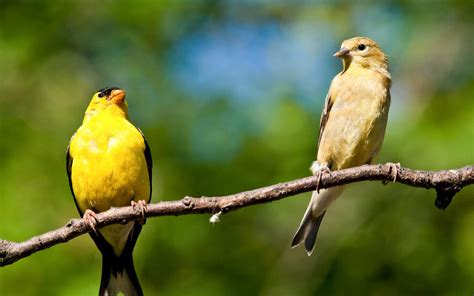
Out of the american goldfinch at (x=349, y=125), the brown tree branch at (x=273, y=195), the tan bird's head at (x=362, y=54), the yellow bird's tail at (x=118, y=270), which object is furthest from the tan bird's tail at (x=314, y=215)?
the brown tree branch at (x=273, y=195)

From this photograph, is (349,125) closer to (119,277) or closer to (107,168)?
(107,168)

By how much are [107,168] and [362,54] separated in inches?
73.5

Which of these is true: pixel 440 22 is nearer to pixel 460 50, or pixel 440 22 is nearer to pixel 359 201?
pixel 460 50

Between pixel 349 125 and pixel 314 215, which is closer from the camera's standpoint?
pixel 349 125

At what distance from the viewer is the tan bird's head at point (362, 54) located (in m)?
5.38

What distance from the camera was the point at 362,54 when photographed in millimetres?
5418

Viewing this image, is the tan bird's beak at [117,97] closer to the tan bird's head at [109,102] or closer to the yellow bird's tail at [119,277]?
the tan bird's head at [109,102]

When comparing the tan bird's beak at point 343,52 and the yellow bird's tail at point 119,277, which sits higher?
the tan bird's beak at point 343,52

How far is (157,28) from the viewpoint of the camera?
7969 mm

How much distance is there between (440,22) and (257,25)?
7.27ft

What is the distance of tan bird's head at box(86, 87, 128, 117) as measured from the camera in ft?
18.1

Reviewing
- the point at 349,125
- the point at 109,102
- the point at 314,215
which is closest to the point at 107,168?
the point at 109,102

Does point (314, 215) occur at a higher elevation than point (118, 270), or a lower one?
lower

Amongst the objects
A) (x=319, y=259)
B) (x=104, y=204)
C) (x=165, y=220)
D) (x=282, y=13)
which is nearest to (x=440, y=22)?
(x=282, y=13)
